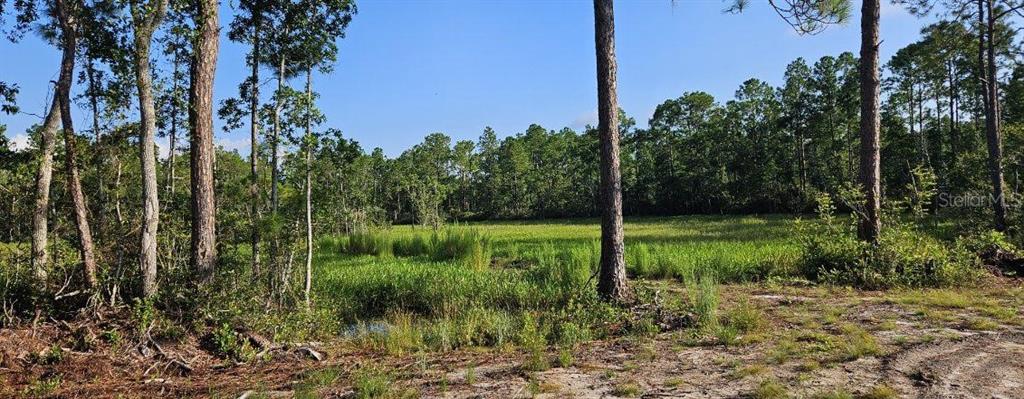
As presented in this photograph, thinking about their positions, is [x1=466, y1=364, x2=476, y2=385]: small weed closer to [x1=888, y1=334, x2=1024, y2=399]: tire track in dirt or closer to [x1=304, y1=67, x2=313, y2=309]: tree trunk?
[x1=888, y1=334, x2=1024, y2=399]: tire track in dirt

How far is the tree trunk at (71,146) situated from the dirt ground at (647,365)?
0.94 m

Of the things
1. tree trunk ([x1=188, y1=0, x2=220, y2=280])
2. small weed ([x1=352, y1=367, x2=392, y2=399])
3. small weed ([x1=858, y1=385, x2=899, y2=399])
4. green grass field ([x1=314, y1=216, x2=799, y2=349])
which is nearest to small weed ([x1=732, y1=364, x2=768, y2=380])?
small weed ([x1=858, y1=385, x2=899, y2=399])

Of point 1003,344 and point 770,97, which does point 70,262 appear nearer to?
point 1003,344

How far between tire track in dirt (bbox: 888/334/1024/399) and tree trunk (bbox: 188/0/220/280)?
7.16 meters

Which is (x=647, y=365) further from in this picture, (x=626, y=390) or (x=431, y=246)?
(x=431, y=246)

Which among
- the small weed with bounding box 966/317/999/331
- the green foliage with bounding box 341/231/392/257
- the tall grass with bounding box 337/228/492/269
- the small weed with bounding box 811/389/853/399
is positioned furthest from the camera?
the green foliage with bounding box 341/231/392/257

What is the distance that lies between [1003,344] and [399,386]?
5047mm

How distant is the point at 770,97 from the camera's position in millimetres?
42594

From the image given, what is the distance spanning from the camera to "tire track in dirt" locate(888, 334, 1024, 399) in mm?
3504

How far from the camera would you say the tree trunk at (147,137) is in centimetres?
616

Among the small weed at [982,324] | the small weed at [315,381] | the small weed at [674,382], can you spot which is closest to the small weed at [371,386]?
the small weed at [315,381]

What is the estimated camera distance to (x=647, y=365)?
4.54 metres

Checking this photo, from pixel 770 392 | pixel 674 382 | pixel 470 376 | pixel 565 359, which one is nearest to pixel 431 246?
pixel 565 359

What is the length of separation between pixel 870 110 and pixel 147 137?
10917mm
